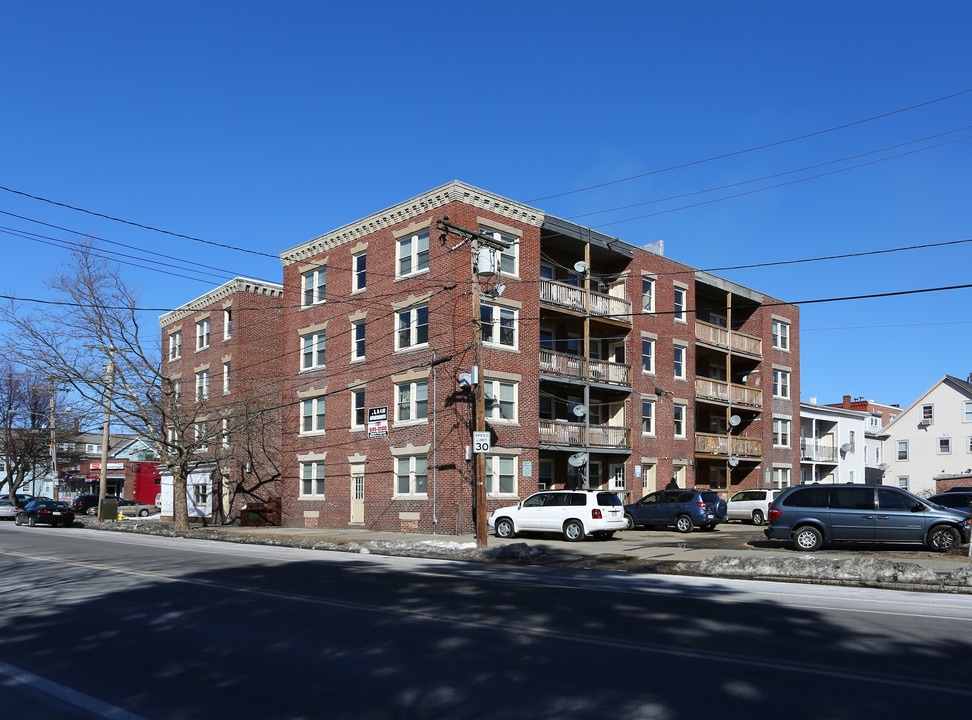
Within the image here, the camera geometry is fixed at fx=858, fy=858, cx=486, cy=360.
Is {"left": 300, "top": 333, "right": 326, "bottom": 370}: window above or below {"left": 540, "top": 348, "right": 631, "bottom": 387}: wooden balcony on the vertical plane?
above

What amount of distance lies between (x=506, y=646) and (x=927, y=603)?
7638mm

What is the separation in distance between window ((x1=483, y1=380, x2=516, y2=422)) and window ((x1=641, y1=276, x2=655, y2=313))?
10388 millimetres

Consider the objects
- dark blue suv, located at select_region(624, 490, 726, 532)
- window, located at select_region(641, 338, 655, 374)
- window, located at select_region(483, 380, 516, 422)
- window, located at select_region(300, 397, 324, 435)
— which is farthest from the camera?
window, located at select_region(641, 338, 655, 374)

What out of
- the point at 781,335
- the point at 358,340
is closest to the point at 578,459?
the point at 358,340

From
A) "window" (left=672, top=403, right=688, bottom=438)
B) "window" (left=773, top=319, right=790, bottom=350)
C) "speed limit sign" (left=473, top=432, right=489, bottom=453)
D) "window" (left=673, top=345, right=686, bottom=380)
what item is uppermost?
"window" (left=773, top=319, right=790, bottom=350)

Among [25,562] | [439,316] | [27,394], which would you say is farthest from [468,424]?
[27,394]

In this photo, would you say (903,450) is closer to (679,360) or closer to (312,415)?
(679,360)

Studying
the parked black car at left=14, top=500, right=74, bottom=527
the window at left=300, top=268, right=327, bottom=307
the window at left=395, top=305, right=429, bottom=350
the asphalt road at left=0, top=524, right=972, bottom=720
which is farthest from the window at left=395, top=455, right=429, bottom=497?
the parked black car at left=14, top=500, right=74, bottom=527

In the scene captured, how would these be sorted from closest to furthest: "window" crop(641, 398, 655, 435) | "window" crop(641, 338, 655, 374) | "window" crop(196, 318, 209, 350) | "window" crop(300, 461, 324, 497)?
"window" crop(300, 461, 324, 497), "window" crop(641, 398, 655, 435), "window" crop(641, 338, 655, 374), "window" crop(196, 318, 209, 350)

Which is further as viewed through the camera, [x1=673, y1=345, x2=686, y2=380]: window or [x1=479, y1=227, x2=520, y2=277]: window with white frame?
[x1=673, y1=345, x2=686, y2=380]: window

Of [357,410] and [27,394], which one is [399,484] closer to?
[357,410]

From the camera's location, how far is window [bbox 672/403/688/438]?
41.7 meters

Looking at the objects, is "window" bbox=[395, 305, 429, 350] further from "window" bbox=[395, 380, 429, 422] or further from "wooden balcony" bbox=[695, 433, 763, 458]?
"wooden balcony" bbox=[695, 433, 763, 458]

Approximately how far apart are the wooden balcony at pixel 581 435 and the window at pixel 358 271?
9671 mm
